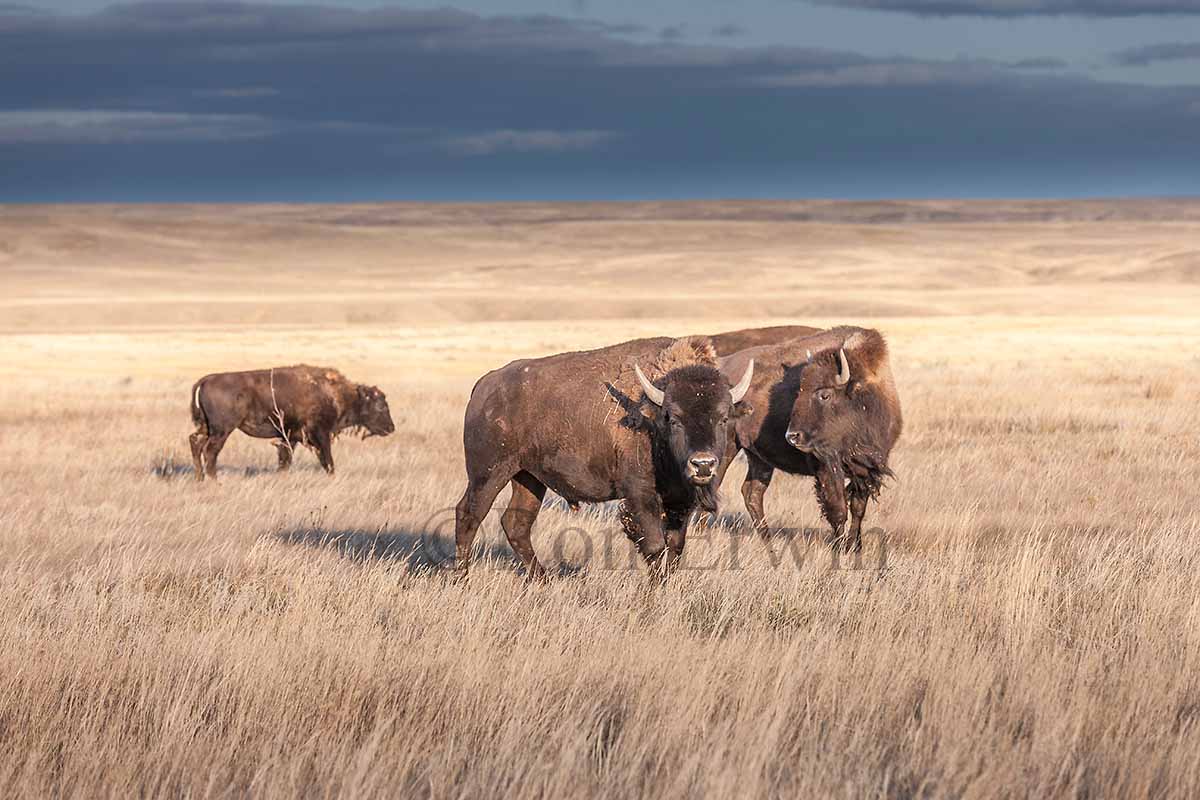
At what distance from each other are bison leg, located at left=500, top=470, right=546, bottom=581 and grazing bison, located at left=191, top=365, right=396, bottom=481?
21.4ft

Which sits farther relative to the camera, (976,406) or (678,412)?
(976,406)

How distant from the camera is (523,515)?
8453 mm

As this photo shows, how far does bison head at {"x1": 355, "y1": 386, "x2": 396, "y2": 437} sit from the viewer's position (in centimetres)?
1622

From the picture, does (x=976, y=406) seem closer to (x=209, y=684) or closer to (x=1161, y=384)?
(x=1161, y=384)

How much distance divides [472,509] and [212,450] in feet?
23.8

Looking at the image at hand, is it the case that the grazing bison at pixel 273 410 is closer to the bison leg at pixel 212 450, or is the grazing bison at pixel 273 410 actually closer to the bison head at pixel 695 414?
the bison leg at pixel 212 450

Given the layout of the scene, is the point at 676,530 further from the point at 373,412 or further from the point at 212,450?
the point at 373,412

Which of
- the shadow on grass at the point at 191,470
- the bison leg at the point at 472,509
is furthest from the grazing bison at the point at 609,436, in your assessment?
the shadow on grass at the point at 191,470

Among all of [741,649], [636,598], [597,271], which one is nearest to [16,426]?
[636,598]

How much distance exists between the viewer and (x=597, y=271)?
9456cm

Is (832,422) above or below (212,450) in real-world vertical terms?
above

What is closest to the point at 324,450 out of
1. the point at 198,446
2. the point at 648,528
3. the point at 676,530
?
the point at 198,446

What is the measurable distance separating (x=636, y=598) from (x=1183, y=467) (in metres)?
7.80

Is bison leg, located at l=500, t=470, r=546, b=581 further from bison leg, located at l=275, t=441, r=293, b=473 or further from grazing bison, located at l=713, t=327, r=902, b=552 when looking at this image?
bison leg, located at l=275, t=441, r=293, b=473
